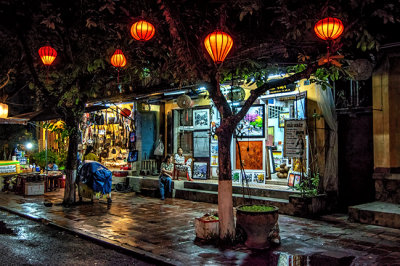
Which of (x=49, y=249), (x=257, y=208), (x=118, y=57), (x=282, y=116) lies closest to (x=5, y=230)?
(x=49, y=249)

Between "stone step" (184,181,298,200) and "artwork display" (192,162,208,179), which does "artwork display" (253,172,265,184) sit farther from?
"artwork display" (192,162,208,179)

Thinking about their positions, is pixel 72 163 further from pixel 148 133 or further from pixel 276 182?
pixel 276 182

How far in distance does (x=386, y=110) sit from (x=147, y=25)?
827 centimetres

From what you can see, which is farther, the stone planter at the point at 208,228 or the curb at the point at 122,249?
the stone planter at the point at 208,228

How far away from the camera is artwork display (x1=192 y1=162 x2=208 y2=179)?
1702cm

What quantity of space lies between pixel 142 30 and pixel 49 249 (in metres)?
5.95

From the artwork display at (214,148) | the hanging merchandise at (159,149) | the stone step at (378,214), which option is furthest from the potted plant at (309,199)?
the hanging merchandise at (159,149)

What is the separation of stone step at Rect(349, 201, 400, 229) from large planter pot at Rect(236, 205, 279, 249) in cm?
386

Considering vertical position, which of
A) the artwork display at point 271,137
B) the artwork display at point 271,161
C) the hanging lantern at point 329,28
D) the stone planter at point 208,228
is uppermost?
the hanging lantern at point 329,28

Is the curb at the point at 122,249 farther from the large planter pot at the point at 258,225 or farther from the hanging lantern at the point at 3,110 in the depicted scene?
the hanging lantern at the point at 3,110

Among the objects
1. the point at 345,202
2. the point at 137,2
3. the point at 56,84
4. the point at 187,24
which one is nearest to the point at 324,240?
the point at 345,202

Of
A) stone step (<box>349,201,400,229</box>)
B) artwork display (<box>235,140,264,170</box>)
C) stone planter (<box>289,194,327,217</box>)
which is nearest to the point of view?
stone step (<box>349,201,400,229</box>)

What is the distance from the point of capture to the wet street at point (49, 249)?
7.54m

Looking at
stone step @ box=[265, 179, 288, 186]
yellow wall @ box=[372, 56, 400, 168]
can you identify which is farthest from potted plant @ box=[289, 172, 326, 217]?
stone step @ box=[265, 179, 288, 186]
